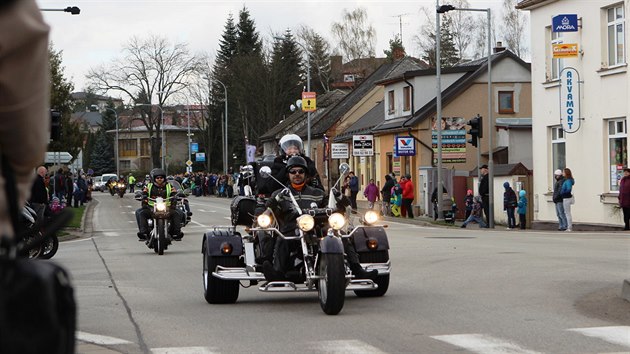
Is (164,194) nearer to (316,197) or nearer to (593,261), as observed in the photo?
(593,261)

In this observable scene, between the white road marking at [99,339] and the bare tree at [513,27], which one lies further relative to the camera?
the bare tree at [513,27]

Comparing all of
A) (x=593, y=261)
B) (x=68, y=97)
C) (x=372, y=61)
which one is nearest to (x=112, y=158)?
(x=372, y=61)

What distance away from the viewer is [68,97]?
6041cm

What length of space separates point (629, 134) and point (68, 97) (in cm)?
3701

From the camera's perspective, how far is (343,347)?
8.60 m

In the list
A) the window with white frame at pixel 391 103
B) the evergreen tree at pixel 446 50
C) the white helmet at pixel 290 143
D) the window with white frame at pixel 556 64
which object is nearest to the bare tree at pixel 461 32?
the evergreen tree at pixel 446 50

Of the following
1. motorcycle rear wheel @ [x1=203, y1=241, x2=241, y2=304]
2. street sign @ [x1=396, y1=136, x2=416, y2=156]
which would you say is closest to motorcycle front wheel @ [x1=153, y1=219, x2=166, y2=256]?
motorcycle rear wheel @ [x1=203, y1=241, x2=241, y2=304]

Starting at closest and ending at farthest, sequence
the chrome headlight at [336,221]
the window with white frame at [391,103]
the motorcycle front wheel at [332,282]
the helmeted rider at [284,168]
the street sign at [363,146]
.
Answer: the motorcycle front wheel at [332,282]
the chrome headlight at [336,221]
the helmeted rider at [284,168]
the street sign at [363,146]
the window with white frame at [391,103]

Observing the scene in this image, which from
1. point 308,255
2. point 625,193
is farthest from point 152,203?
point 625,193

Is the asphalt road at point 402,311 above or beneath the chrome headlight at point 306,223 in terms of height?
beneath

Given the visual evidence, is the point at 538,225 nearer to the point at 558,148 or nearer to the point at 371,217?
the point at 558,148

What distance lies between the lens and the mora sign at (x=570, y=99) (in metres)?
33.1

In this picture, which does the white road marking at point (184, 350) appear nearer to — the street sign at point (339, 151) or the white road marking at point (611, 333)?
the white road marking at point (611, 333)

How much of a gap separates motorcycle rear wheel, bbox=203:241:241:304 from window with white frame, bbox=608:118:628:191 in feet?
70.0
